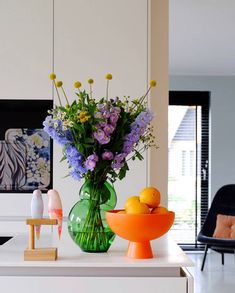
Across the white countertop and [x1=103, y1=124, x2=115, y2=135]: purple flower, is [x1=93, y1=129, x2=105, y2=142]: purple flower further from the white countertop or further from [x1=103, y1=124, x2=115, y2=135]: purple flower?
the white countertop

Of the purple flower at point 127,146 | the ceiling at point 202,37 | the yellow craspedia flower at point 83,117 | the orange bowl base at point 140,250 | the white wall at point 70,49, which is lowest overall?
the orange bowl base at point 140,250

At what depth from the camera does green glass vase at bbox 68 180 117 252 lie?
192 cm

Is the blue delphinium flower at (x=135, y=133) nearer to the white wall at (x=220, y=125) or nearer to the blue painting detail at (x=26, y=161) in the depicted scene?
the blue painting detail at (x=26, y=161)

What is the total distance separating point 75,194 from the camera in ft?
11.6

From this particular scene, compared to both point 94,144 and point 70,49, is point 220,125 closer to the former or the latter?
point 70,49

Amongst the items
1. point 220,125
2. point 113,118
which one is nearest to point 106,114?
point 113,118

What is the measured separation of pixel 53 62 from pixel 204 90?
474 cm

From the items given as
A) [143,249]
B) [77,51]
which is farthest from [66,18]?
[143,249]

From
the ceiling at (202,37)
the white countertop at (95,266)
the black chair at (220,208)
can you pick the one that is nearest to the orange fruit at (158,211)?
the white countertop at (95,266)

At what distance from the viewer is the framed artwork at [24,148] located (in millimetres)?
3604

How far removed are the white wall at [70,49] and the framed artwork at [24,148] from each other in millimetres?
76

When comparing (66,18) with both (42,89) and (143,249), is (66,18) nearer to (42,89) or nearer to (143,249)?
(42,89)

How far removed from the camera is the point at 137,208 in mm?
1786

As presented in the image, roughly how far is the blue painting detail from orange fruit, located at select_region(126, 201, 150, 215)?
185 cm
